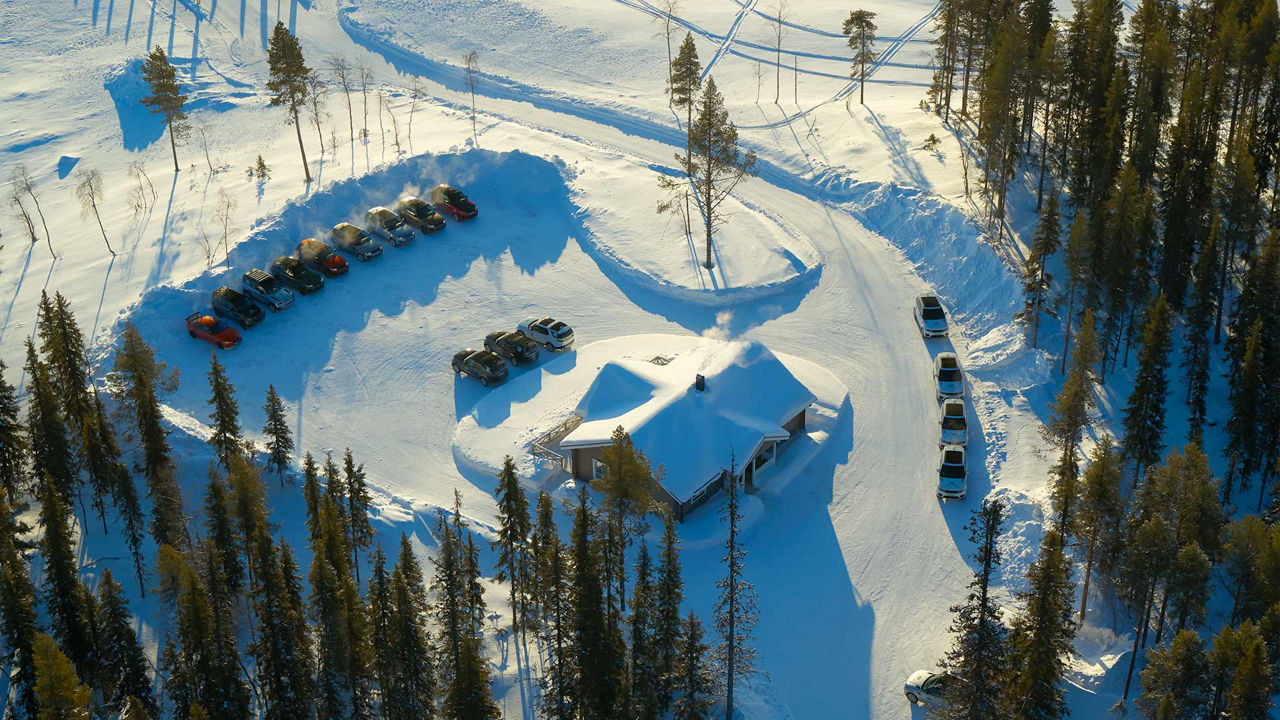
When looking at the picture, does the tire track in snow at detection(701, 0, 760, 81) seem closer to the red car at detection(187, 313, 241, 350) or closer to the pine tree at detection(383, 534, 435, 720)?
the red car at detection(187, 313, 241, 350)

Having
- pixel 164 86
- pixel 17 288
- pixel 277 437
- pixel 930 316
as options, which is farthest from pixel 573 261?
pixel 17 288

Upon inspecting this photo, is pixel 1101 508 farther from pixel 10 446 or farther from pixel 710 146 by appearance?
pixel 10 446

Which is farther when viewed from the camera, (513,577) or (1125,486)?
(1125,486)

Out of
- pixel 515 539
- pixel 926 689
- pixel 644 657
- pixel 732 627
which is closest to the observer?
pixel 732 627

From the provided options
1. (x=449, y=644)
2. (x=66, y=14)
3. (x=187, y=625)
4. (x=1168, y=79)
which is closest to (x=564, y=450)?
(x=449, y=644)

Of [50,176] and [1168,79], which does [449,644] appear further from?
[50,176]

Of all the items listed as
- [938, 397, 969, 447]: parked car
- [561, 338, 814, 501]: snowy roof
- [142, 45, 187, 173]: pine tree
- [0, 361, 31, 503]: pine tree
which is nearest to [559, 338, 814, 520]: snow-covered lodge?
[561, 338, 814, 501]: snowy roof
